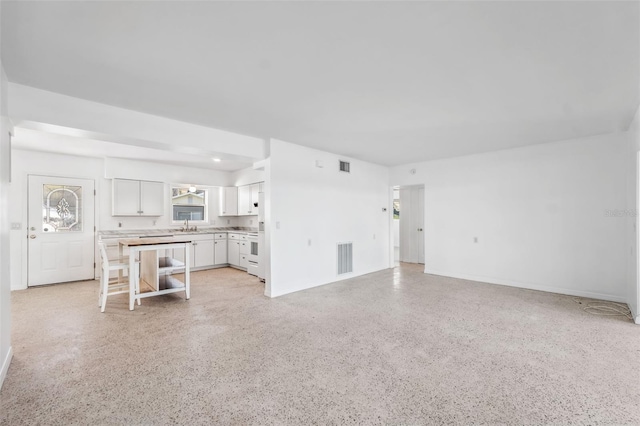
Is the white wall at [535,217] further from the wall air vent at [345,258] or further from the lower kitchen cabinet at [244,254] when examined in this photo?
the lower kitchen cabinet at [244,254]

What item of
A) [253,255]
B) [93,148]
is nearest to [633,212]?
[253,255]

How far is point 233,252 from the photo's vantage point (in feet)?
23.1

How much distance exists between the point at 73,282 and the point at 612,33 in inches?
314

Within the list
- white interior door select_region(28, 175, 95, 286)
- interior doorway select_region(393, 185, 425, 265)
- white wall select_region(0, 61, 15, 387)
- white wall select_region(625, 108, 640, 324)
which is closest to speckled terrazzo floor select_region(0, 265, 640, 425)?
white wall select_region(0, 61, 15, 387)

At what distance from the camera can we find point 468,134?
13.9 ft

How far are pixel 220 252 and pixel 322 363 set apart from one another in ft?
17.3

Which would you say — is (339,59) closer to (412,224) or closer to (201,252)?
(201,252)

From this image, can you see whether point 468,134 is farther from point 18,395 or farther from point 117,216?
point 117,216

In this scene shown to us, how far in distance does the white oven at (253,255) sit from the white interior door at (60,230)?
3.06 m

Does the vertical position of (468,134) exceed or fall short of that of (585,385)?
it exceeds it

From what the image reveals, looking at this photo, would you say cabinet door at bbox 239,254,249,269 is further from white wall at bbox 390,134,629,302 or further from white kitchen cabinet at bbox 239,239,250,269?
white wall at bbox 390,134,629,302

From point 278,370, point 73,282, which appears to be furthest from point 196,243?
point 278,370

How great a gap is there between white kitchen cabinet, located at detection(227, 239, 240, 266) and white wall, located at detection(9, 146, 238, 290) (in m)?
0.87

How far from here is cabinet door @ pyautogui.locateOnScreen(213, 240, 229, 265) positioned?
7.04 meters
